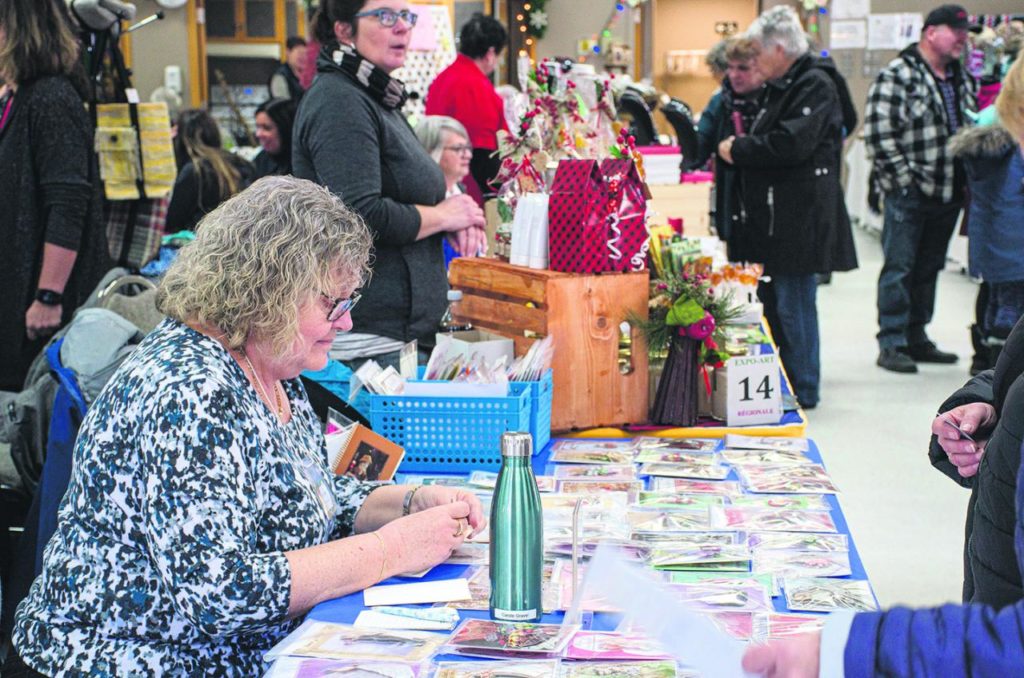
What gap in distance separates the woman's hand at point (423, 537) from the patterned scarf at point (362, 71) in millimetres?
1432

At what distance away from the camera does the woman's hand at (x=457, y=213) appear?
306 centimetres

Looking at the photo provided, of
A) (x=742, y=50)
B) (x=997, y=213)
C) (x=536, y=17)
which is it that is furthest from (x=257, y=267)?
(x=536, y=17)

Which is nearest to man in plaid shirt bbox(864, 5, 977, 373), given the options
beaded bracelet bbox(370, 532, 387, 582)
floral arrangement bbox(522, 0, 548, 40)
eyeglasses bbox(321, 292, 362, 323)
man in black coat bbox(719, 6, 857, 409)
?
man in black coat bbox(719, 6, 857, 409)

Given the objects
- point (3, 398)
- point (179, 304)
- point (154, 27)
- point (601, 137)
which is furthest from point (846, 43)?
point (179, 304)

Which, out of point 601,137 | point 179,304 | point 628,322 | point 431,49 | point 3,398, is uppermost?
point 431,49

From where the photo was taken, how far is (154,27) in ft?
39.4

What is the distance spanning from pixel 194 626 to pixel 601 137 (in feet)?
6.11

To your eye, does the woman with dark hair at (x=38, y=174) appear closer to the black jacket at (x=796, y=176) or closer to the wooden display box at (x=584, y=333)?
the wooden display box at (x=584, y=333)

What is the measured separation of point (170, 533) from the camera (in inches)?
61.7

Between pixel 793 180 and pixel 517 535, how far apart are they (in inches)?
157

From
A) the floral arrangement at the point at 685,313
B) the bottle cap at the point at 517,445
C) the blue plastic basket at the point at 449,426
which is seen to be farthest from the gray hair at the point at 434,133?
the bottle cap at the point at 517,445

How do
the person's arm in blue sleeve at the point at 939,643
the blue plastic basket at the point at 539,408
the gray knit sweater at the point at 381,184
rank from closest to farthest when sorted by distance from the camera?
the person's arm in blue sleeve at the point at 939,643 → the blue plastic basket at the point at 539,408 → the gray knit sweater at the point at 381,184

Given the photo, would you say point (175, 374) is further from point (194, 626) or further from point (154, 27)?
point (154, 27)

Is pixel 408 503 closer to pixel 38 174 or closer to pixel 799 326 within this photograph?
pixel 38 174
